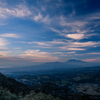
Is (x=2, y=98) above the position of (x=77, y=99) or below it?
above

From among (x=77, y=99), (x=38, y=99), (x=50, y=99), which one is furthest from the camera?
(x=77, y=99)

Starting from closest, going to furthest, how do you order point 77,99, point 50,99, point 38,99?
A: point 38,99
point 50,99
point 77,99

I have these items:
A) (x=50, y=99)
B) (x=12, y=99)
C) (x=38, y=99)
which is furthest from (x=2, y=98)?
(x=50, y=99)

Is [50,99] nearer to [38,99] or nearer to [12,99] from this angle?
[38,99]

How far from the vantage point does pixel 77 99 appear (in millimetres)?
5961

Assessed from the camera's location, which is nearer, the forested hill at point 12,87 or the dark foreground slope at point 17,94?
the dark foreground slope at point 17,94

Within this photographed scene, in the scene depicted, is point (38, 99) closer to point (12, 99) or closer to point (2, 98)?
point (12, 99)

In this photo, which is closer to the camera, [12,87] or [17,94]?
[17,94]

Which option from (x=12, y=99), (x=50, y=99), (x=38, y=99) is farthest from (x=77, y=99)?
(x=12, y=99)

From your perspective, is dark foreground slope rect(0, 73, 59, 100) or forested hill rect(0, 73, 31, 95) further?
forested hill rect(0, 73, 31, 95)

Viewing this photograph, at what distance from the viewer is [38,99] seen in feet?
9.84

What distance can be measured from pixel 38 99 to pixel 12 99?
110 cm

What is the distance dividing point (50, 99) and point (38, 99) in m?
0.47

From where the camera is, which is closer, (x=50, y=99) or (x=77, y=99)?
(x=50, y=99)
